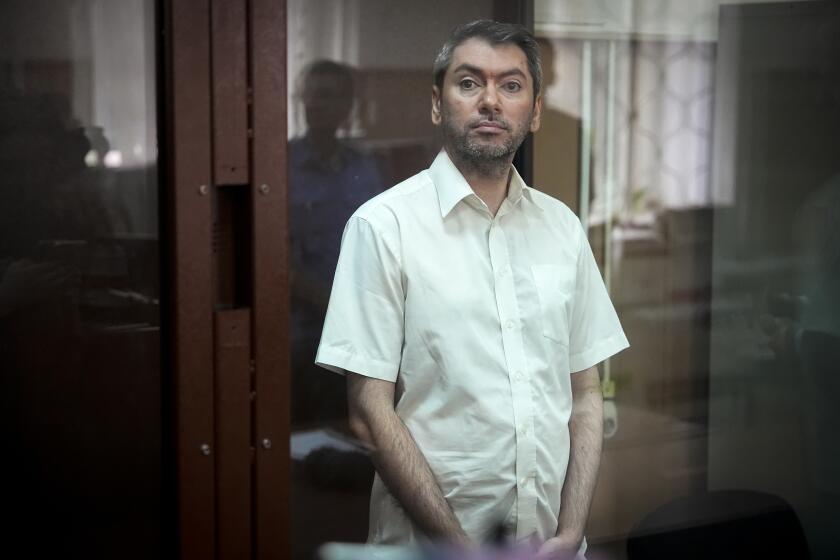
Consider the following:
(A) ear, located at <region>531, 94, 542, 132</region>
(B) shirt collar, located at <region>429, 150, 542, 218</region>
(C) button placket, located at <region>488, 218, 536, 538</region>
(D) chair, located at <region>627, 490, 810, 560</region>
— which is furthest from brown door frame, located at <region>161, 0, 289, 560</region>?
(D) chair, located at <region>627, 490, 810, 560</region>

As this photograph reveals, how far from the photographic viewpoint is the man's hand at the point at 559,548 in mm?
2215

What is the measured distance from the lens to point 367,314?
210 cm

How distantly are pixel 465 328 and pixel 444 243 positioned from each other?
169 mm

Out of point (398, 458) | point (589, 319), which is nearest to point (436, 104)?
point (589, 319)

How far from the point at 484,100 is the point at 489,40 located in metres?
0.13

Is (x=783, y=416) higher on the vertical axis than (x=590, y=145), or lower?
lower

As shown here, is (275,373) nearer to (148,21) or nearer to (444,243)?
(444,243)

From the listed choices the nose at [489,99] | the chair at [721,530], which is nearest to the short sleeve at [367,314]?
the nose at [489,99]

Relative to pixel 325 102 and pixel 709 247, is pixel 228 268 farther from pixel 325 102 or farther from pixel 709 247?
pixel 709 247

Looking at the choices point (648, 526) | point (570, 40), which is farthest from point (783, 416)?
point (570, 40)

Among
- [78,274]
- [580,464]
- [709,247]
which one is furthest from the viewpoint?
[709,247]

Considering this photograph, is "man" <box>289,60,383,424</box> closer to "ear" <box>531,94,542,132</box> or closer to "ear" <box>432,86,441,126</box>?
"ear" <box>432,86,441,126</box>

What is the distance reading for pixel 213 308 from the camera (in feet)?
6.83

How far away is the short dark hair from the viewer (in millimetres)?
2224
